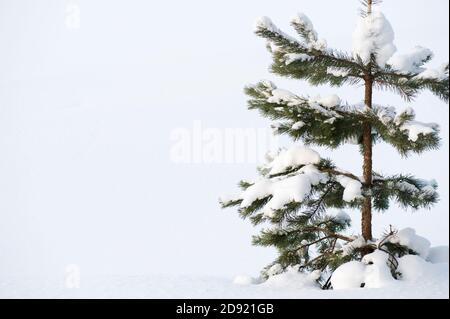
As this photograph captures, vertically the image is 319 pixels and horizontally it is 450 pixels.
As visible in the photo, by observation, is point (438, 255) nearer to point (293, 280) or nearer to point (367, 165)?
point (367, 165)

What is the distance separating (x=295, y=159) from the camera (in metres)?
7.11

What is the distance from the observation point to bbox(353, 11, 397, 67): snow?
23.0 feet

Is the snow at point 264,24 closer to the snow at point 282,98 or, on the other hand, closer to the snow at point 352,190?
the snow at point 282,98

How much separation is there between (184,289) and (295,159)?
2.39 metres

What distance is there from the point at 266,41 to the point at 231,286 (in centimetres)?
351

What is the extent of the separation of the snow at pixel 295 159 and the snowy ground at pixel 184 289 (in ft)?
5.44

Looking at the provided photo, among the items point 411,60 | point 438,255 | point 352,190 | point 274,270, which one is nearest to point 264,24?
point 411,60

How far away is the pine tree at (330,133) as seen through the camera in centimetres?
676

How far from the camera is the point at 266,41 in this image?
7387 millimetres

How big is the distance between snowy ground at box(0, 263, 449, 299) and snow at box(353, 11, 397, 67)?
2916 mm

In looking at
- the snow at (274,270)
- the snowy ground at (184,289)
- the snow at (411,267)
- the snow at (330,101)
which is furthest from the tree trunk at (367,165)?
the snow at (274,270)

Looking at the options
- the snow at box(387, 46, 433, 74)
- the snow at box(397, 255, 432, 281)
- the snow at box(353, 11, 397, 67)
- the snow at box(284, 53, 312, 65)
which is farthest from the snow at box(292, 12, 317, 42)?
the snow at box(397, 255, 432, 281)

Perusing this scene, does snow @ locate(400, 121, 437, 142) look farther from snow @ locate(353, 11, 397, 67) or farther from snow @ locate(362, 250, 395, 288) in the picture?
snow @ locate(362, 250, 395, 288)

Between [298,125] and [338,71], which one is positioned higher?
[338,71]
